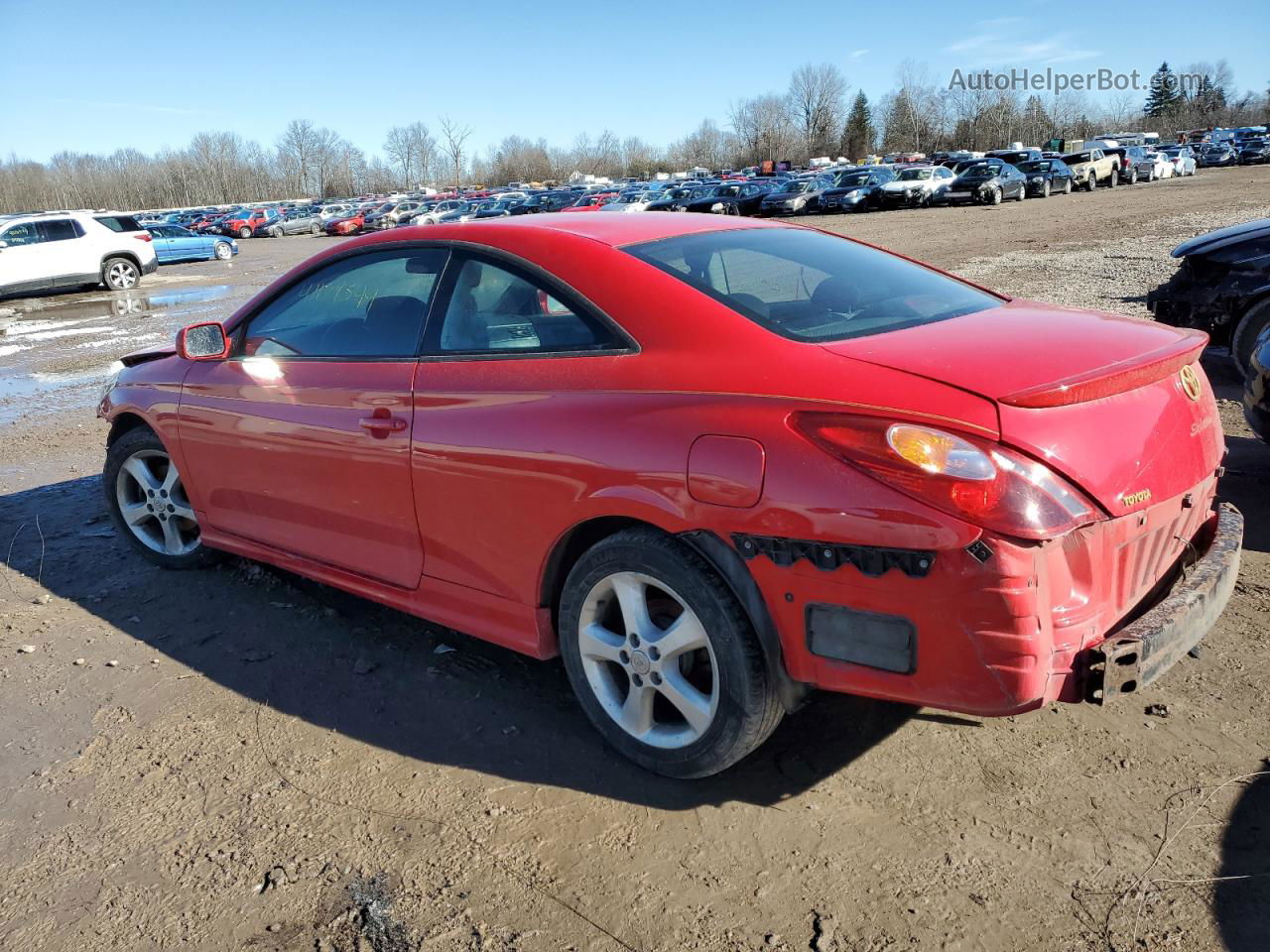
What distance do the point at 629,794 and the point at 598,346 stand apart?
52.0 inches

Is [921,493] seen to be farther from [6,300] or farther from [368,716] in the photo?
[6,300]

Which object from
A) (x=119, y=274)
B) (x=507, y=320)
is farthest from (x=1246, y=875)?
(x=119, y=274)

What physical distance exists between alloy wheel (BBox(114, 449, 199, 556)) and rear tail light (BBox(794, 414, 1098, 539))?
135 inches

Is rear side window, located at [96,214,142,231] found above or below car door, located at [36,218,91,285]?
above

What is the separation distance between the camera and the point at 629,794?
286cm

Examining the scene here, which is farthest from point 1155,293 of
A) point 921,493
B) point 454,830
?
point 454,830

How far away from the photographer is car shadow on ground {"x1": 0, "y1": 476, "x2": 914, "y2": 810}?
2.96 metres

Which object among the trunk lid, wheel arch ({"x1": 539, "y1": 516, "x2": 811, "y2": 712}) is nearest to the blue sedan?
wheel arch ({"x1": 539, "y1": 516, "x2": 811, "y2": 712})

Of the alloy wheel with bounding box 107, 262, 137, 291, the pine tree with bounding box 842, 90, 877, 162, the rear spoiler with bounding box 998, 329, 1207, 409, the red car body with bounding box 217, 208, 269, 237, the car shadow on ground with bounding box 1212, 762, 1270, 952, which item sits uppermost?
the pine tree with bounding box 842, 90, 877, 162

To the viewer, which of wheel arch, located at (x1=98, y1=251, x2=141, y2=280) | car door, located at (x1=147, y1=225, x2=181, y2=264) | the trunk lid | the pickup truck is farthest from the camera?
the pickup truck

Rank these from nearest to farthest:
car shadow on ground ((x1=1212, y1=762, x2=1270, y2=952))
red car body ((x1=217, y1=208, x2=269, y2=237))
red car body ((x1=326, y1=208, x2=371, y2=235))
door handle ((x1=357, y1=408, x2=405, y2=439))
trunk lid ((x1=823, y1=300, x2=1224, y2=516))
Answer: car shadow on ground ((x1=1212, y1=762, x2=1270, y2=952))
trunk lid ((x1=823, y1=300, x2=1224, y2=516))
door handle ((x1=357, y1=408, x2=405, y2=439))
red car body ((x1=326, y1=208, x2=371, y2=235))
red car body ((x1=217, y1=208, x2=269, y2=237))

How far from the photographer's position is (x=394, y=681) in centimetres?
361

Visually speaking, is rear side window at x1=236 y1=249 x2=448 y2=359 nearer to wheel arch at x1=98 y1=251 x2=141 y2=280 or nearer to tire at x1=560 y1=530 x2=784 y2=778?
tire at x1=560 y1=530 x2=784 y2=778

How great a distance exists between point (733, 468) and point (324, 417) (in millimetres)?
1764
